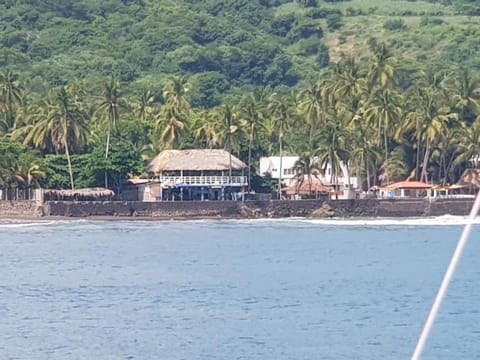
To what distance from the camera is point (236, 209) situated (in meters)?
88.5

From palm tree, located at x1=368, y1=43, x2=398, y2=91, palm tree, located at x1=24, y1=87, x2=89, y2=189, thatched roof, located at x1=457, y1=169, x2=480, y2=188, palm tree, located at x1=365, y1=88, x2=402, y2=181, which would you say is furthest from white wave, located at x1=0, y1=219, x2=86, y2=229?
thatched roof, located at x1=457, y1=169, x2=480, y2=188

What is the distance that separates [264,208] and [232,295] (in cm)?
4591

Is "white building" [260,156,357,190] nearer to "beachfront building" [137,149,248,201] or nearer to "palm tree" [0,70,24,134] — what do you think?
"beachfront building" [137,149,248,201]

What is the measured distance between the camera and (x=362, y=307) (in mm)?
38781

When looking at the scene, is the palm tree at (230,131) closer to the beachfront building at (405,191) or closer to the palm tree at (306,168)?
the palm tree at (306,168)

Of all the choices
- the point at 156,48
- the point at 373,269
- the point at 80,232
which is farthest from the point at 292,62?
the point at 373,269

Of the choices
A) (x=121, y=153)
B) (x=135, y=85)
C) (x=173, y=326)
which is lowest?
(x=173, y=326)

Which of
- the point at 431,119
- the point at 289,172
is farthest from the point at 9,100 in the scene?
the point at 431,119

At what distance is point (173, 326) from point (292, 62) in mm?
159641

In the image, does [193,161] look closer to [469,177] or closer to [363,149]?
[363,149]

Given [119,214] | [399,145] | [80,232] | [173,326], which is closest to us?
[173,326]

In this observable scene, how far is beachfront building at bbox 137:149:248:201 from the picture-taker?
9338 cm

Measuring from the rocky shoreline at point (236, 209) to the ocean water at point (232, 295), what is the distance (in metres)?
9.81

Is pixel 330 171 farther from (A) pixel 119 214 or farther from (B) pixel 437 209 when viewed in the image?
(A) pixel 119 214
